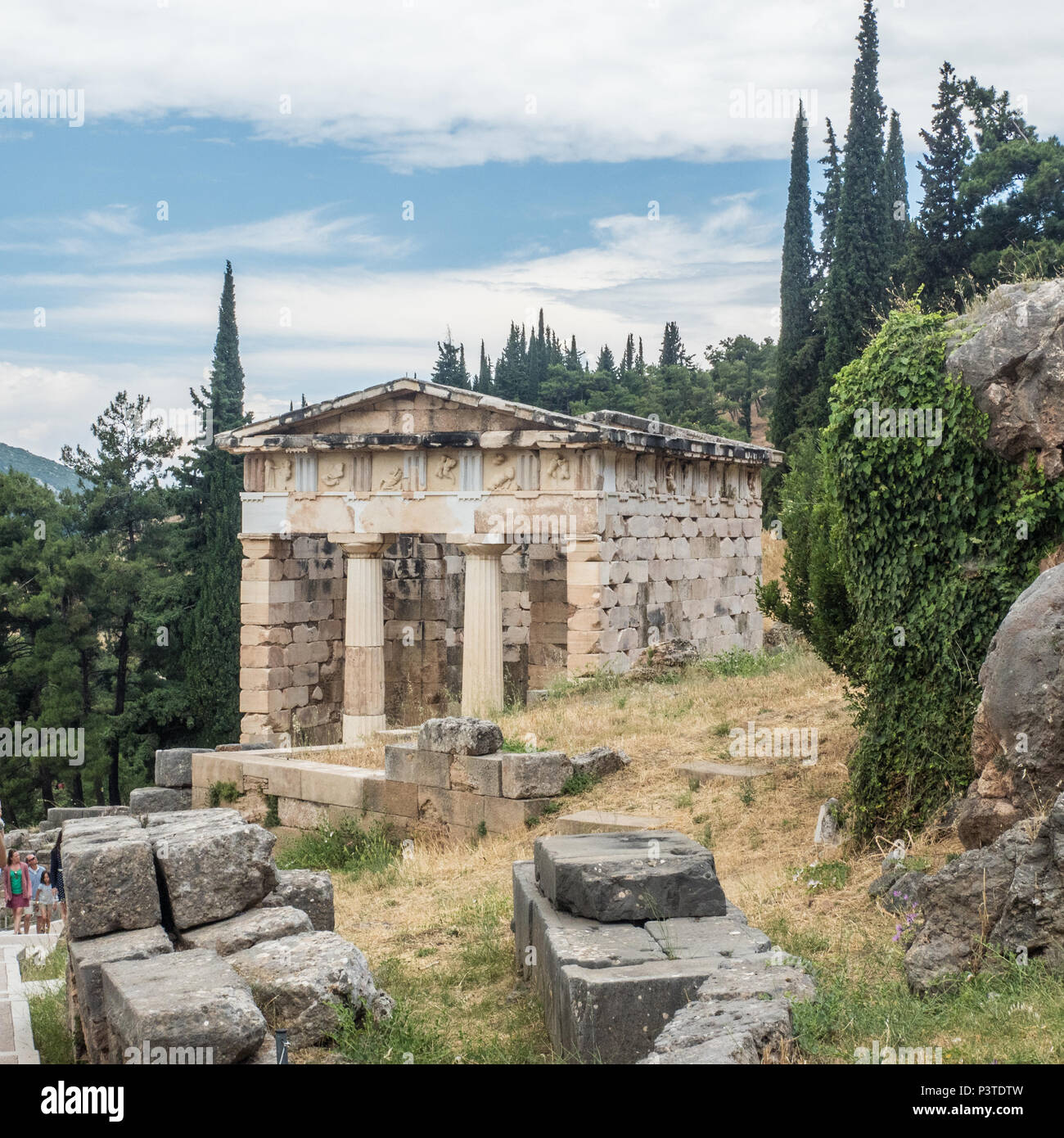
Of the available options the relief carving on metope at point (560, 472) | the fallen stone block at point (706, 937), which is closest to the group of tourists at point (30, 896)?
the relief carving on metope at point (560, 472)

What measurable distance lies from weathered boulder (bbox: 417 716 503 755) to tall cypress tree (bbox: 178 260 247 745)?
63.9 ft

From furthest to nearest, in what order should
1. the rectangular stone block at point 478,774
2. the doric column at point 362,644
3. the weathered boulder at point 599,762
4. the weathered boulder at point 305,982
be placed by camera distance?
1. the doric column at point 362,644
2. the weathered boulder at point 599,762
3. the rectangular stone block at point 478,774
4. the weathered boulder at point 305,982

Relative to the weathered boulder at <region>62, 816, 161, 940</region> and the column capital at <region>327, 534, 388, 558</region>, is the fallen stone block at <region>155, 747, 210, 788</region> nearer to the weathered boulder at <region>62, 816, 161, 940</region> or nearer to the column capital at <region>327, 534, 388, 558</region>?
the column capital at <region>327, 534, 388, 558</region>

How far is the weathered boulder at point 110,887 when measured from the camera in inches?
259

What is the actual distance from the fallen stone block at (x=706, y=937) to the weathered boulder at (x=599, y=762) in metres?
5.27

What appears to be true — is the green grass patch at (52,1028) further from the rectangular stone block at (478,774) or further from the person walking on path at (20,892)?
the person walking on path at (20,892)

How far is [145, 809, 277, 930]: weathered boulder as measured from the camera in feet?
22.3

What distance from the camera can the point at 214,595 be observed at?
104 feet

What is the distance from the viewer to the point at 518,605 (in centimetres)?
2136

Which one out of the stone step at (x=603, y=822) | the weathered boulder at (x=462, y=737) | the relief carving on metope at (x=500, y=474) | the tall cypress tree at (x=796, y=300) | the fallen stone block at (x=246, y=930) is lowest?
the stone step at (x=603, y=822)

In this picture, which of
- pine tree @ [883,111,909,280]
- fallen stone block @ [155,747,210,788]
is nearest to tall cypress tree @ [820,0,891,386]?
pine tree @ [883,111,909,280]

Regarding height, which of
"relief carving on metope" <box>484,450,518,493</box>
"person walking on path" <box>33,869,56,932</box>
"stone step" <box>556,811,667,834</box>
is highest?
"relief carving on metope" <box>484,450,518,493</box>
